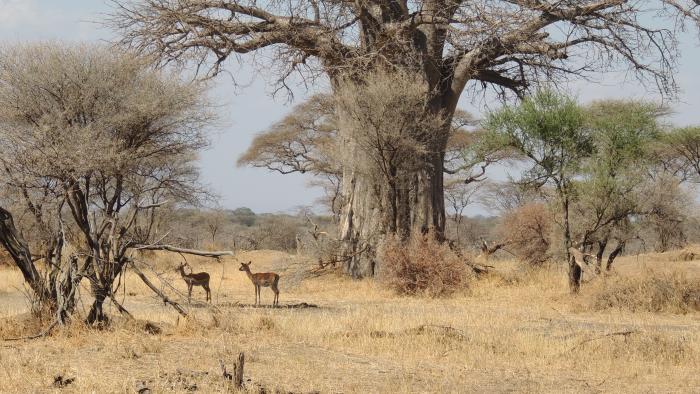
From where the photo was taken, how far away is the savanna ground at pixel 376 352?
5410 millimetres

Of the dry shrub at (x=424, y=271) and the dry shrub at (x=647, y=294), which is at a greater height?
the dry shrub at (x=424, y=271)

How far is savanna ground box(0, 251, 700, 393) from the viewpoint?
213 inches

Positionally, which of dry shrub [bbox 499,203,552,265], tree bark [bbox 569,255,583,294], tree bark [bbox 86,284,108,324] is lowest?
tree bark [bbox 86,284,108,324]

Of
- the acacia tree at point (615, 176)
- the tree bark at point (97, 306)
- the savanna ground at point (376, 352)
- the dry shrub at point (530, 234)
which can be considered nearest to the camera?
A: the savanna ground at point (376, 352)

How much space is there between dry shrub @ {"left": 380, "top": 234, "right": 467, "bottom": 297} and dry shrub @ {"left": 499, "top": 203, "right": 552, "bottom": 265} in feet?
18.4

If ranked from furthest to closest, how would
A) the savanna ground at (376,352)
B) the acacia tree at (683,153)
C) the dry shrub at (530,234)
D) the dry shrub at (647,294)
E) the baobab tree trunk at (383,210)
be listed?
the acacia tree at (683,153) < the dry shrub at (530,234) < the baobab tree trunk at (383,210) < the dry shrub at (647,294) < the savanna ground at (376,352)

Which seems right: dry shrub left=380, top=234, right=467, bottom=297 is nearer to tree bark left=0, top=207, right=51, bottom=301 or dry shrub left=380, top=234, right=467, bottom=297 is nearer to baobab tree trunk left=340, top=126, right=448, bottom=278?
baobab tree trunk left=340, top=126, right=448, bottom=278

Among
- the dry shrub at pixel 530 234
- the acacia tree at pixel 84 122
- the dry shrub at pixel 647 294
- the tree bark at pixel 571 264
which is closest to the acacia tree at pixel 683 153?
the dry shrub at pixel 530 234

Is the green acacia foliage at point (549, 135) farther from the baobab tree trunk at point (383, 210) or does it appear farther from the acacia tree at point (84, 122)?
the acacia tree at point (84, 122)

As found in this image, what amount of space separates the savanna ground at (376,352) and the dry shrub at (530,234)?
843cm

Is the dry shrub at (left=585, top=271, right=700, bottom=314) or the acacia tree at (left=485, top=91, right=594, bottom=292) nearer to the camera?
the dry shrub at (left=585, top=271, right=700, bottom=314)

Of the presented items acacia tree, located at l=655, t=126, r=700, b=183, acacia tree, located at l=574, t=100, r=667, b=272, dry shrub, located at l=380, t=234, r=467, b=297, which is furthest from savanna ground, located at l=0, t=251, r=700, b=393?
acacia tree, located at l=655, t=126, r=700, b=183

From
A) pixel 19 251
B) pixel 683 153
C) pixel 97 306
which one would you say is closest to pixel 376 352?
pixel 97 306

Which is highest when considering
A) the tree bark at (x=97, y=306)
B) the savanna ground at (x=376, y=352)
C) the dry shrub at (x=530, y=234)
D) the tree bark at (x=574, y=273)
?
the dry shrub at (x=530, y=234)
